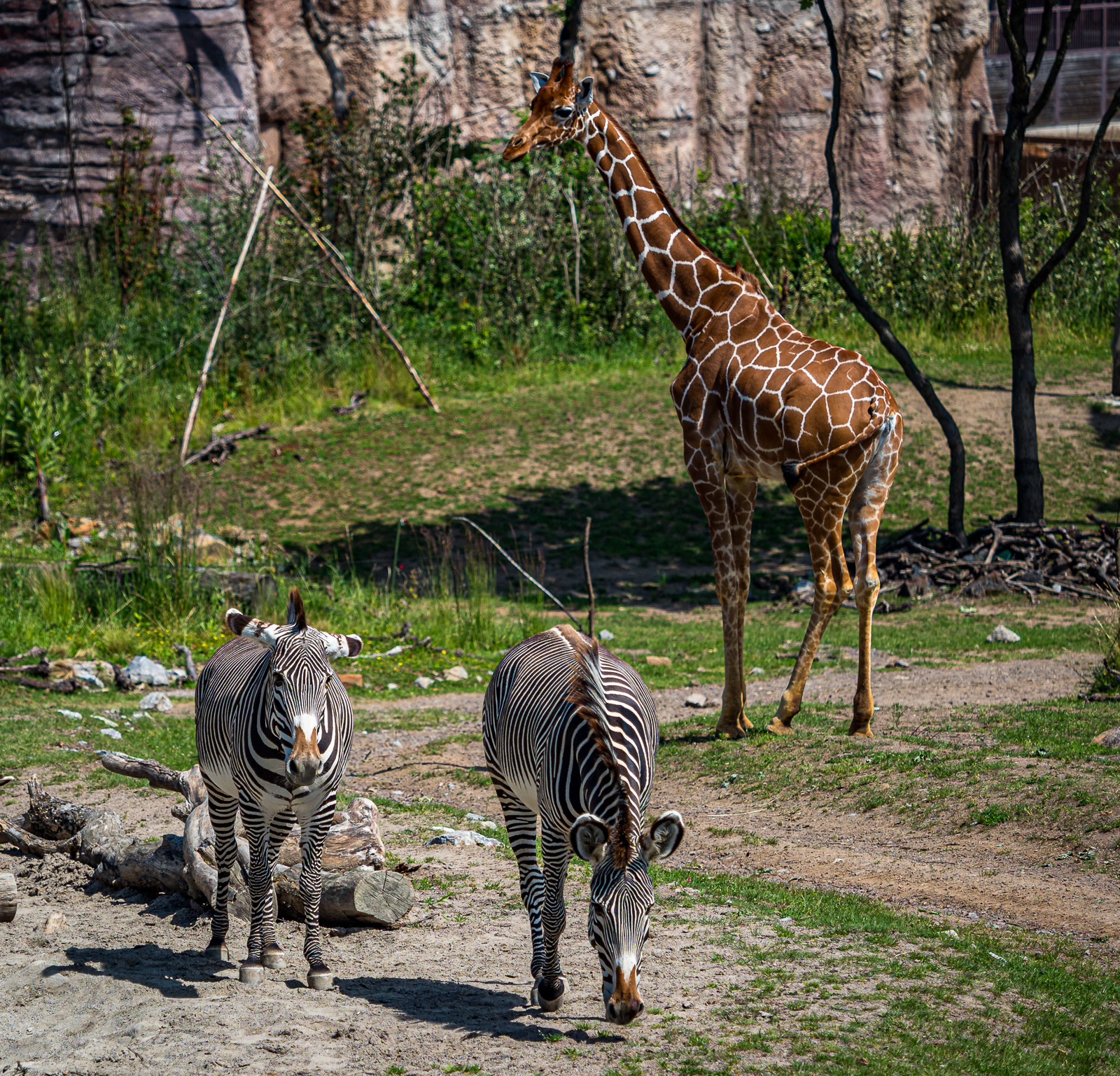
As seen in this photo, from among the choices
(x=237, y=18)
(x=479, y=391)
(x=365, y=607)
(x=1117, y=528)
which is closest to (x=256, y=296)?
(x=479, y=391)

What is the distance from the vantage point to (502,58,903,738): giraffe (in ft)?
26.4

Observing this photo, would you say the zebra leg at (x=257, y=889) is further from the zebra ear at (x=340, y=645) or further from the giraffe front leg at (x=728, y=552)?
the giraffe front leg at (x=728, y=552)

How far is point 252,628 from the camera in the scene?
464cm

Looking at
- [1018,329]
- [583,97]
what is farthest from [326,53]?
[583,97]

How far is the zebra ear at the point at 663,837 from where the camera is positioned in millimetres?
4023

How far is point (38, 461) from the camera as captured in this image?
48.9 feet

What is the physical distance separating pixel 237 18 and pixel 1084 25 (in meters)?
20.9

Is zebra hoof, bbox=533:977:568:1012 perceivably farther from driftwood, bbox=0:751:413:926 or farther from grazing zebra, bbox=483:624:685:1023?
driftwood, bbox=0:751:413:926

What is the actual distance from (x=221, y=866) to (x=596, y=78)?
2030cm

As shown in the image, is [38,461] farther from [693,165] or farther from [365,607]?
[693,165]

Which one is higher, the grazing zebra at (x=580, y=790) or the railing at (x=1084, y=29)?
the railing at (x=1084, y=29)

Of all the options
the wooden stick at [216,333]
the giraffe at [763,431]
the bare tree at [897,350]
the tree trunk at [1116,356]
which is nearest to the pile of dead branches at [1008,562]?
the bare tree at [897,350]

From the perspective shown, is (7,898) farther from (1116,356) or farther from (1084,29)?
(1084,29)

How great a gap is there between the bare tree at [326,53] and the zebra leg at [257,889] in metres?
18.0
